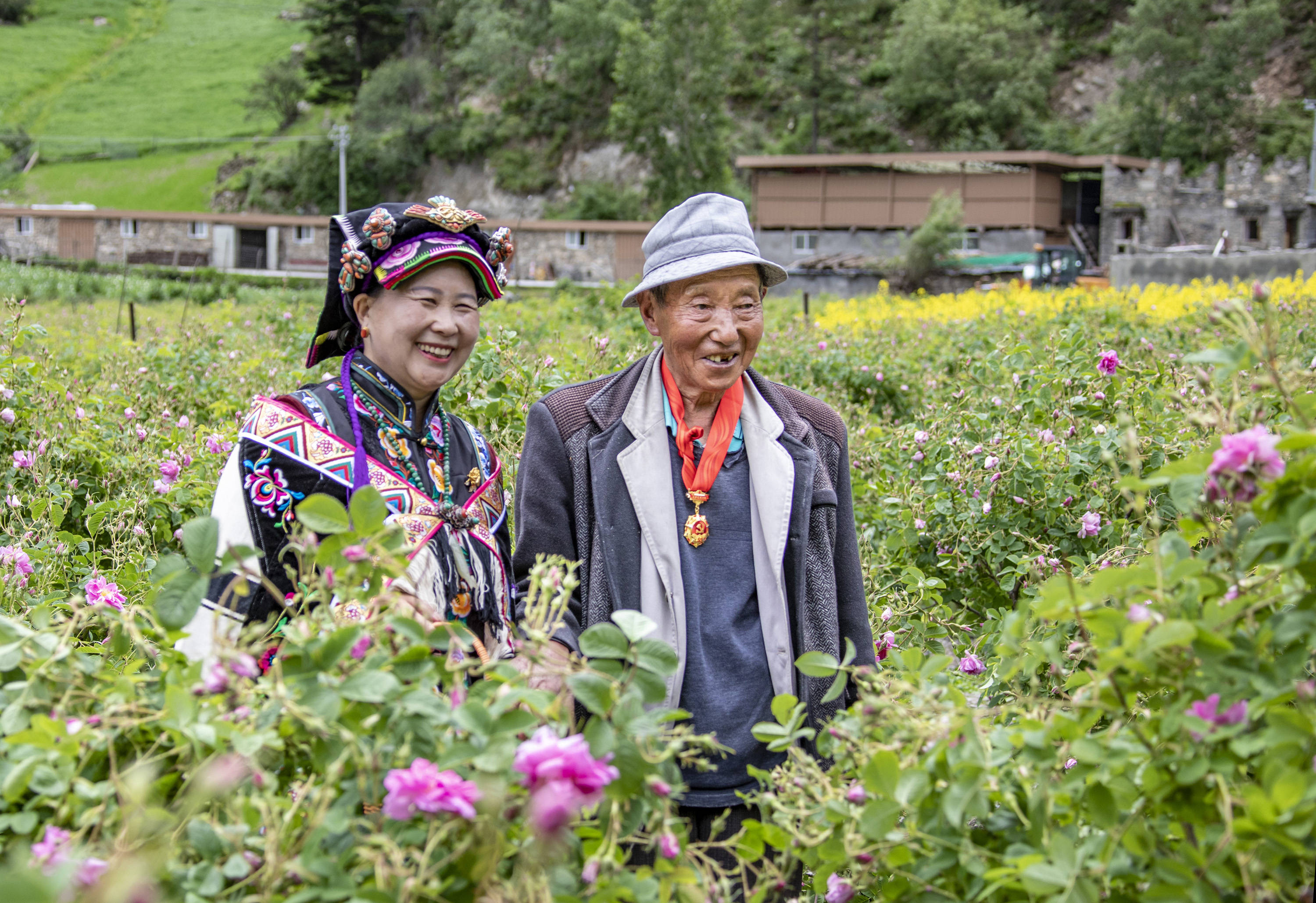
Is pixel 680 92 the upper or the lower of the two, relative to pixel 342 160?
upper

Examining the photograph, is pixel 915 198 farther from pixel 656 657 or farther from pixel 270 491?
pixel 656 657

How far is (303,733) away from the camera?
1159 millimetres

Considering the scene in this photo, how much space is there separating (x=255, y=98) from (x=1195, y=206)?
50.4 metres

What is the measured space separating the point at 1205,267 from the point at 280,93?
194ft

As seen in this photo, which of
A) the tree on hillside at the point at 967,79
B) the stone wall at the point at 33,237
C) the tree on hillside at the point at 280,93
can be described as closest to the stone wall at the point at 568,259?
the tree on hillside at the point at 967,79

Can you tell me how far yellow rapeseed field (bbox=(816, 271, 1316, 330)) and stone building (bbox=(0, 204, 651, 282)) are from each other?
2592 centimetres

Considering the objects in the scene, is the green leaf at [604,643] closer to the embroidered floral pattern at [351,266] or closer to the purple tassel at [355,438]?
the purple tassel at [355,438]

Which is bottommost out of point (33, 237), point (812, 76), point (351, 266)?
point (351, 266)

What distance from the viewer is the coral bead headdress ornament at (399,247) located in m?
2.30

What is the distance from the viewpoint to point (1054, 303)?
1085cm

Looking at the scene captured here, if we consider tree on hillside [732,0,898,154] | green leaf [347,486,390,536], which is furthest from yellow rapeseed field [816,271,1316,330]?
tree on hillside [732,0,898,154]

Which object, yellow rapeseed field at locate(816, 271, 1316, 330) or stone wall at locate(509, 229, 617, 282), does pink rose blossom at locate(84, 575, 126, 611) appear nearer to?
yellow rapeseed field at locate(816, 271, 1316, 330)

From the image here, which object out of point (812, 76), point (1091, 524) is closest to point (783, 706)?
point (1091, 524)

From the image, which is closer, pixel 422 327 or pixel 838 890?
pixel 838 890
